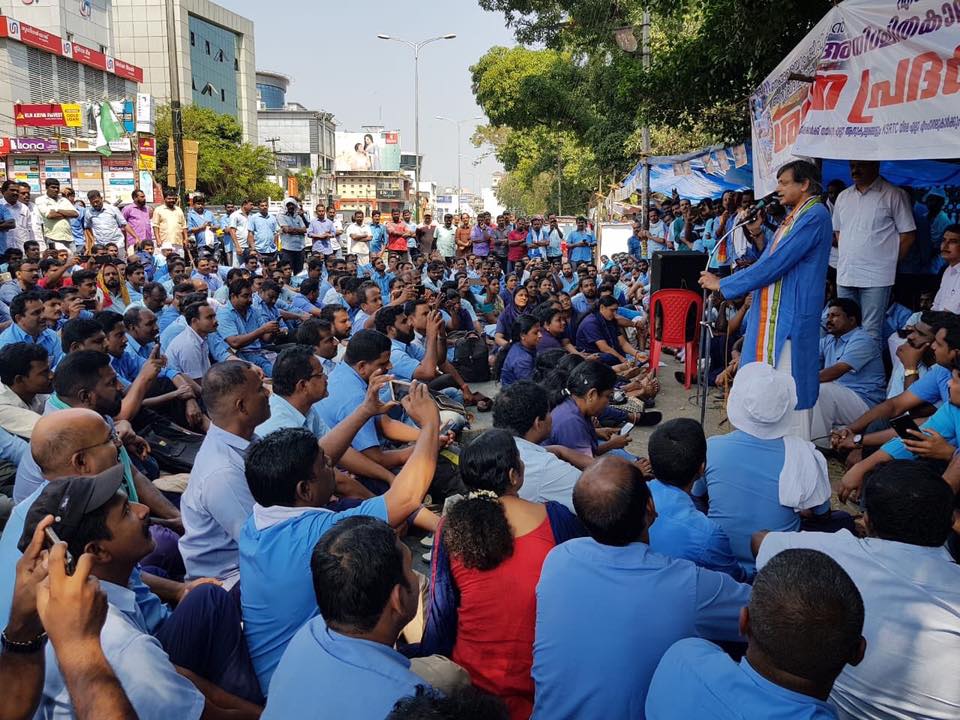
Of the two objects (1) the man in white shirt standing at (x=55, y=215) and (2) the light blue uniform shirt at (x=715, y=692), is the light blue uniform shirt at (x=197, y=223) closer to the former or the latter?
(1) the man in white shirt standing at (x=55, y=215)

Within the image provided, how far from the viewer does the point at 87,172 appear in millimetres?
29703

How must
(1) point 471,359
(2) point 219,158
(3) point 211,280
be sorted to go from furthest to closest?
(2) point 219,158 → (3) point 211,280 → (1) point 471,359

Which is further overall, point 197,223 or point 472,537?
point 197,223

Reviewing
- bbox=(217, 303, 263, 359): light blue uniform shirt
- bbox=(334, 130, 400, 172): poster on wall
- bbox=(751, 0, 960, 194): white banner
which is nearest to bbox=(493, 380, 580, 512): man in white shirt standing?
bbox=(751, 0, 960, 194): white banner

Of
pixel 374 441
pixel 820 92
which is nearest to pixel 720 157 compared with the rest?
pixel 820 92

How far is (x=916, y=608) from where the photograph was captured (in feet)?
6.89

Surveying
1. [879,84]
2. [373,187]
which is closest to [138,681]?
[879,84]

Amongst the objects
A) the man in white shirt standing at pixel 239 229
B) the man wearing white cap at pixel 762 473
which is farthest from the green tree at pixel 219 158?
the man wearing white cap at pixel 762 473

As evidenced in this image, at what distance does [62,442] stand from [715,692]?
7.77 ft

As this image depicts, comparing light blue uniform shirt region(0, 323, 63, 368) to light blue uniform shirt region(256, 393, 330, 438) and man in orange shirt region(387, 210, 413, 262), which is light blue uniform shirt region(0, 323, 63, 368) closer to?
light blue uniform shirt region(256, 393, 330, 438)

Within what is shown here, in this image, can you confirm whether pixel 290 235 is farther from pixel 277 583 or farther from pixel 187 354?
pixel 277 583

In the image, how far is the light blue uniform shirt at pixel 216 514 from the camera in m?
3.07

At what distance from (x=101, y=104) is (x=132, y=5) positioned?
3077 centimetres

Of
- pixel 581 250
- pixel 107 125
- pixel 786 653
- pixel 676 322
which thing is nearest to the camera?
pixel 786 653
